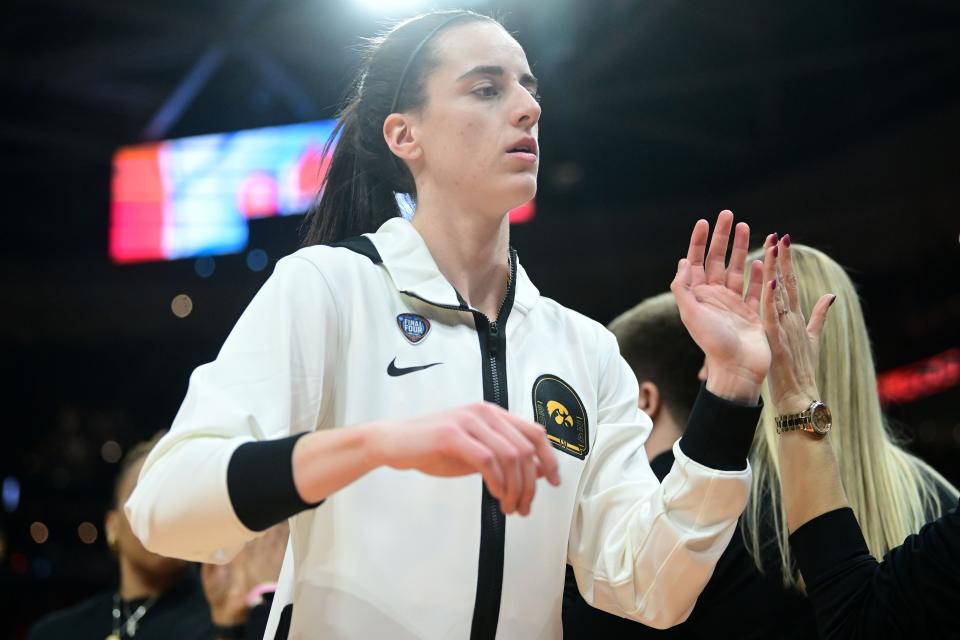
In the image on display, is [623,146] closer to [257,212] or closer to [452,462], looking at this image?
[257,212]

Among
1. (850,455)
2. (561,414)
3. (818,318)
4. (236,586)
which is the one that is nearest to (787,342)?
(818,318)

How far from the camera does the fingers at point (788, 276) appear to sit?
2006 millimetres

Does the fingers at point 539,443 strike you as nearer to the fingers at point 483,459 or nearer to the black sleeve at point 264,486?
the fingers at point 483,459

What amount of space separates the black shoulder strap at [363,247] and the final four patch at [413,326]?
0.39ft

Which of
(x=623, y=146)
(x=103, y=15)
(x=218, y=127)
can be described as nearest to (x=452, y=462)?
(x=103, y=15)

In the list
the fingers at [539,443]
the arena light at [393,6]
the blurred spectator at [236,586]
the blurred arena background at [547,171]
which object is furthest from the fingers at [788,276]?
the blurred arena background at [547,171]

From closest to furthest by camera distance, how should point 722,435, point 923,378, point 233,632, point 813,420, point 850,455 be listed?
point 722,435 < point 813,420 < point 850,455 < point 233,632 < point 923,378

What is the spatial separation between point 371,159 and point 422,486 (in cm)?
74

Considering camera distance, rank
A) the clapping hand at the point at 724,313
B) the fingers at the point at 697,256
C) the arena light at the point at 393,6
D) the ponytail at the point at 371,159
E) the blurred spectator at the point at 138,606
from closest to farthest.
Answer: the clapping hand at the point at 724,313 → the fingers at the point at 697,256 → the ponytail at the point at 371,159 → the blurred spectator at the point at 138,606 → the arena light at the point at 393,6

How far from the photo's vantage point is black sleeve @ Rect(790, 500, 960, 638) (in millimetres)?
1771

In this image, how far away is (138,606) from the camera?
11.2ft

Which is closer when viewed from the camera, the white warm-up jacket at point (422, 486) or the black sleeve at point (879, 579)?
the white warm-up jacket at point (422, 486)

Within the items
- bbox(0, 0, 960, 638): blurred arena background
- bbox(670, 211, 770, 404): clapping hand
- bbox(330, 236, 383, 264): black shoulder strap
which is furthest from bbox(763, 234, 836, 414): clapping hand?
bbox(0, 0, 960, 638): blurred arena background

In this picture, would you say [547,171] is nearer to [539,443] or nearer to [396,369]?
[396,369]
